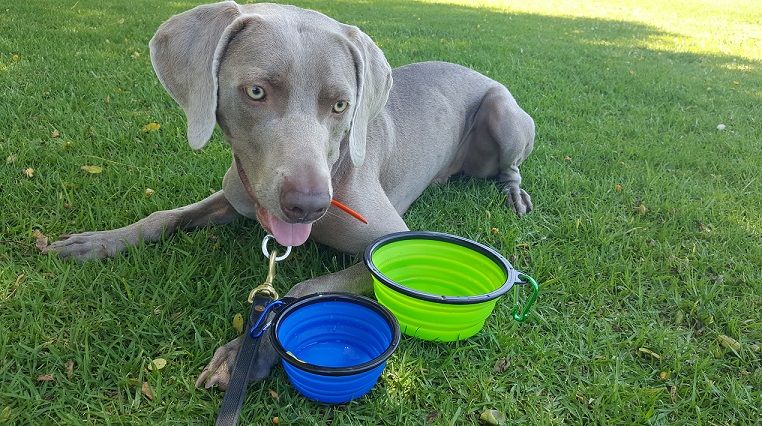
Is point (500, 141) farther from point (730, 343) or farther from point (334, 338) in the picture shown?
point (334, 338)

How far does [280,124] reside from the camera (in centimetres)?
202

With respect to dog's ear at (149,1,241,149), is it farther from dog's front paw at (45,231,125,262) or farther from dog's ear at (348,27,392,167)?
dog's front paw at (45,231,125,262)

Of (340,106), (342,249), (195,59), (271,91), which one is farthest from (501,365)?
(195,59)

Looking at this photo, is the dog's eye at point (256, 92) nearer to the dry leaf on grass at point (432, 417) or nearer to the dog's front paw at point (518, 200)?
the dry leaf on grass at point (432, 417)

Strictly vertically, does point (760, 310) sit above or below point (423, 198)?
above

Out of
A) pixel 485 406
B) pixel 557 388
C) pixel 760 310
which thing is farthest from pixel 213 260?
pixel 760 310

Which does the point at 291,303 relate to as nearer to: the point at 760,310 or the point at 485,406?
the point at 485,406

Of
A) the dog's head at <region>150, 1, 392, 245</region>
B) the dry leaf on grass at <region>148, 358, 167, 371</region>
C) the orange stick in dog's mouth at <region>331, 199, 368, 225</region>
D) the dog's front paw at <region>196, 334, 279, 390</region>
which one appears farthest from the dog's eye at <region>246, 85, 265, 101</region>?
the dry leaf on grass at <region>148, 358, 167, 371</region>

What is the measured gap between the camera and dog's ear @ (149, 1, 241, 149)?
207 cm

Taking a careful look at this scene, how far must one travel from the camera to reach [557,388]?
2.14 metres

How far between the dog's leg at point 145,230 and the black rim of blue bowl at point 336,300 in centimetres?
92

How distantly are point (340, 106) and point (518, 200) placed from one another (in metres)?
1.61

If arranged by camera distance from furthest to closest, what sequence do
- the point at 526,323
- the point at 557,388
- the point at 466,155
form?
the point at 466,155 → the point at 526,323 → the point at 557,388

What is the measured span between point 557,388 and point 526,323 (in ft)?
1.17
